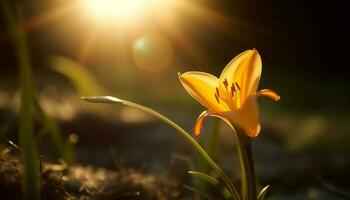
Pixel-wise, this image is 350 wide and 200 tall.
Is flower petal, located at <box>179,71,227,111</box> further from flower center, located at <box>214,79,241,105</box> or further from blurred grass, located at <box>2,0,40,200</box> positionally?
blurred grass, located at <box>2,0,40,200</box>

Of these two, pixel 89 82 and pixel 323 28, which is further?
pixel 323 28

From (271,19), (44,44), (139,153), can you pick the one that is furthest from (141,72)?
(139,153)

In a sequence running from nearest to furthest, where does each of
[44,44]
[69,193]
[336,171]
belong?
[69,193] → [336,171] → [44,44]

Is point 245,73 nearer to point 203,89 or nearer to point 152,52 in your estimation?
point 203,89

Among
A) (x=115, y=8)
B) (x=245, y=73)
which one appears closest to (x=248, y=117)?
(x=245, y=73)

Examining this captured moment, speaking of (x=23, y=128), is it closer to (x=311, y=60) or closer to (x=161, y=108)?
(x=161, y=108)

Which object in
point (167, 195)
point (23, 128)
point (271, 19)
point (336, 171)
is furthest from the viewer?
point (271, 19)
